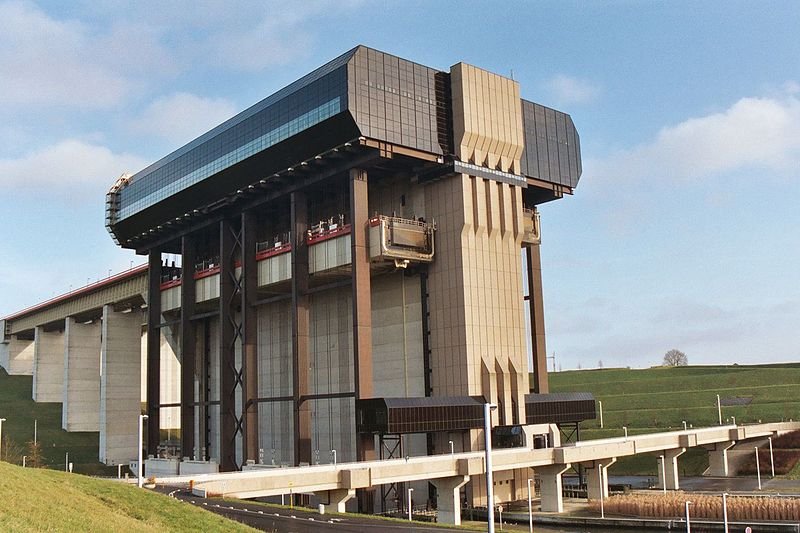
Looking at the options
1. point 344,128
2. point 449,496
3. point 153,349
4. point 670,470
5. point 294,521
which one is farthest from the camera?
point 153,349

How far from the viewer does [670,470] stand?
77.2 m

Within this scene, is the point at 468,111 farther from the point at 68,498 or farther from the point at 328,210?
the point at 68,498

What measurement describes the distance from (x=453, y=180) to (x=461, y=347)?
1507cm

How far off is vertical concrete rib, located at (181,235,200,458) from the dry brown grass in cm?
5174

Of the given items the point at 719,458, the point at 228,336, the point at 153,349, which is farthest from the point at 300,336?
the point at 719,458

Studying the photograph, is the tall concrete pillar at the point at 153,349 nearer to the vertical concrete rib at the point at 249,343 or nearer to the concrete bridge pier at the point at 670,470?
the vertical concrete rib at the point at 249,343

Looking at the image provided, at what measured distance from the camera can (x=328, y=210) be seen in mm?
84625

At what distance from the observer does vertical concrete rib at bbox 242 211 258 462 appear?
8012 centimetres

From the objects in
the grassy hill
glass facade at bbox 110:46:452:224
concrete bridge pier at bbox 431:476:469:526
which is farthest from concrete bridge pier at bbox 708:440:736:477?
glass facade at bbox 110:46:452:224

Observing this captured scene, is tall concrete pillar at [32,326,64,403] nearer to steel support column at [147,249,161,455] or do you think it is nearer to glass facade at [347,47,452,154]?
steel support column at [147,249,161,455]

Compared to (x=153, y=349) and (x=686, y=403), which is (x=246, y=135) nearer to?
(x=153, y=349)

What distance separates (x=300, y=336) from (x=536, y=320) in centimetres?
2431

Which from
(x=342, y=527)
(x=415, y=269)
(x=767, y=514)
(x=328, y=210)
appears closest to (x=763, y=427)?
(x=767, y=514)

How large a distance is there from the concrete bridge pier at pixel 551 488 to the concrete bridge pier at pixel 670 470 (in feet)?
54.3
